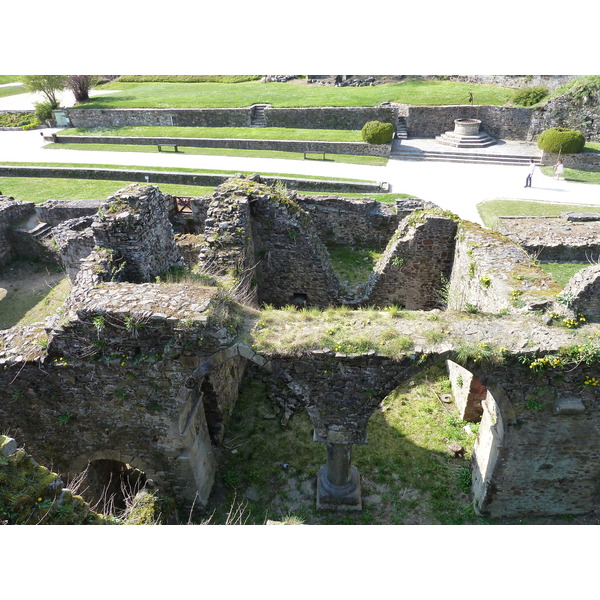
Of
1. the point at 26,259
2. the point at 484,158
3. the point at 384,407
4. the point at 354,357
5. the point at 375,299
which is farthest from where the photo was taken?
the point at 484,158

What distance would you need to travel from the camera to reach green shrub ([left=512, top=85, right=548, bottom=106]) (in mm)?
28906

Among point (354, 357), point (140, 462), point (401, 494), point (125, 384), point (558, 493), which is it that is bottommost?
point (401, 494)

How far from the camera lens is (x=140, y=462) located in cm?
838

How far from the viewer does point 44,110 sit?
36812 millimetres

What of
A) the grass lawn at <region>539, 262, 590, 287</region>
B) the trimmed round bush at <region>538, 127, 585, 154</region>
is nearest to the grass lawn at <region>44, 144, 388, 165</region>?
the trimmed round bush at <region>538, 127, 585, 154</region>

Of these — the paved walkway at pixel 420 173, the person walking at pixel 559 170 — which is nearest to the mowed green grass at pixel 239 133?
the paved walkway at pixel 420 173

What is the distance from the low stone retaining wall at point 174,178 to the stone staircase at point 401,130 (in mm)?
8543

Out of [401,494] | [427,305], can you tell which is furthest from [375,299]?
[401,494]

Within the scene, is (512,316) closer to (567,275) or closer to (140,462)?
(140,462)

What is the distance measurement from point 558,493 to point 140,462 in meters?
7.56

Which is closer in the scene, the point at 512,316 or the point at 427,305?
the point at 512,316

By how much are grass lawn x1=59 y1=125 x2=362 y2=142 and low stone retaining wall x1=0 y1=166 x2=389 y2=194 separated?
692 cm

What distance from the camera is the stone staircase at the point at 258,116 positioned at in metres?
32.2

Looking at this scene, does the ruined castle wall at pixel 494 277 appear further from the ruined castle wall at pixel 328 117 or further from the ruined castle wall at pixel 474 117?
the ruined castle wall at pixel 474 117
